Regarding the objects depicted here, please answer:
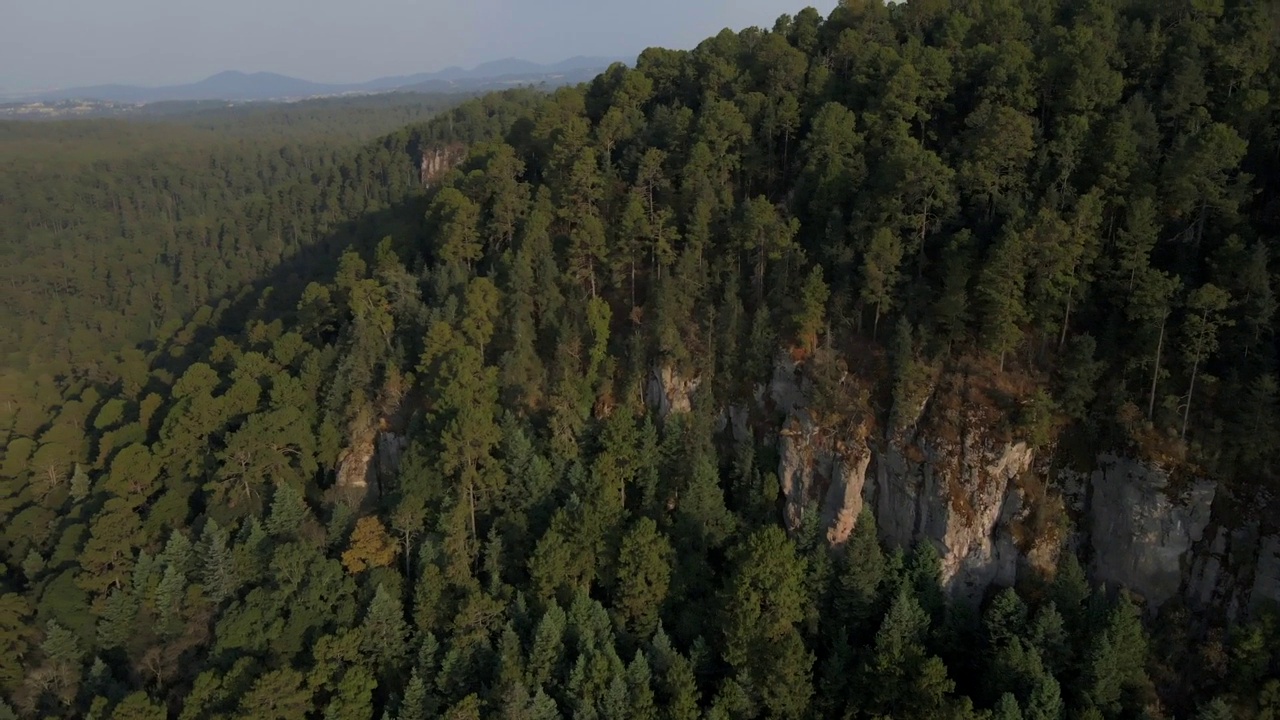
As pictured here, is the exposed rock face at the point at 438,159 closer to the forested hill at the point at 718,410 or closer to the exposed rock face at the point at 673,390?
the forested hill at the point at 718,410

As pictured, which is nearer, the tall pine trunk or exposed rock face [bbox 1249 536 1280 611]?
exposed rock face [bbox 1249 536 1280 611]

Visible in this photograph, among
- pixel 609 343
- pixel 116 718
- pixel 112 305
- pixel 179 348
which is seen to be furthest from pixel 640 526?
pixel 112 305

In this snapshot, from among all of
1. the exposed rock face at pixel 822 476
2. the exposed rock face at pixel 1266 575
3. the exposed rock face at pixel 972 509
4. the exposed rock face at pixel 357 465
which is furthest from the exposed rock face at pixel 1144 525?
the exposed rock face at pixel 357 465

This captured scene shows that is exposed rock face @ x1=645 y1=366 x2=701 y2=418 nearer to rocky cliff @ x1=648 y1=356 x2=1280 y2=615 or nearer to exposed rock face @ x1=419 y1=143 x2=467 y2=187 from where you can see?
rocky cliff @ x1=648 y1=356 x2=1280 y2=615

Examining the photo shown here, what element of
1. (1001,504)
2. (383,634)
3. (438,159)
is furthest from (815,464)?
(438,159)

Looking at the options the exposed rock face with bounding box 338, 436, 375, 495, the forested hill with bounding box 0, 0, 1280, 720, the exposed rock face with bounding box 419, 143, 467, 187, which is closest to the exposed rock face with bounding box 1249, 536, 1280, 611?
the forested hill with bounding box 0, 0, 1280, 720
